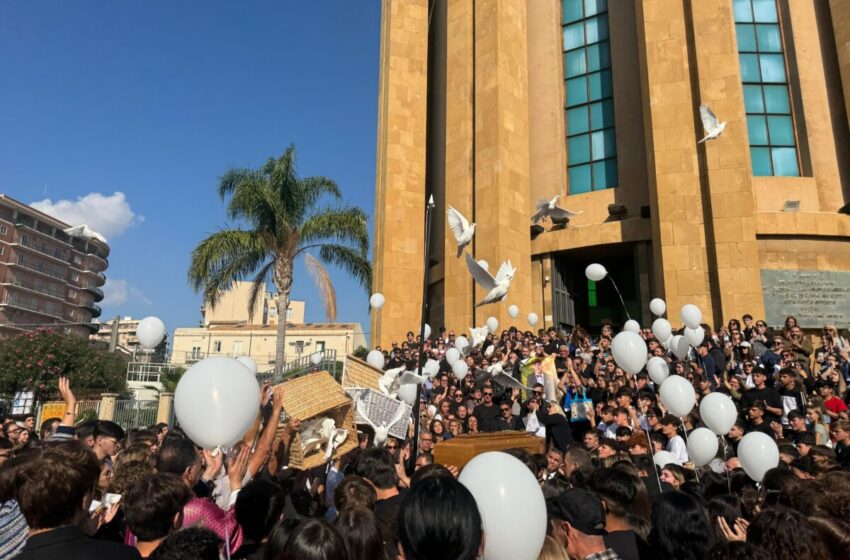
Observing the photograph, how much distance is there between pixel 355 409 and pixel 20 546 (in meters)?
3.47

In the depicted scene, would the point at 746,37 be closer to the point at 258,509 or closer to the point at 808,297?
the point at 808,297

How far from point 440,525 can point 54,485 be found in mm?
1672

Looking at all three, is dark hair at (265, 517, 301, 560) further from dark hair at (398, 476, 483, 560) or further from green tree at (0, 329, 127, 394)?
green tree at (0, 329, 127, 394)

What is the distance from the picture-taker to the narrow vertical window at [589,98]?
20281mm

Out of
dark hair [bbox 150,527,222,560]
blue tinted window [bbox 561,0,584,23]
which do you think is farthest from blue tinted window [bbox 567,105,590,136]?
dark hair [bbox 150,527,222,560]

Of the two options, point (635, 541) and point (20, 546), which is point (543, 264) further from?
point (20, 546)

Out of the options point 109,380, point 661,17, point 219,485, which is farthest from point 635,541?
point 109,380

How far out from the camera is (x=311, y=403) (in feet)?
16.5

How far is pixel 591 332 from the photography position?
70.7ft

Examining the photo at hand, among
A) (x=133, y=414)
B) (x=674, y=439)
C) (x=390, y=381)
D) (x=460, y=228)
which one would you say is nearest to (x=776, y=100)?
(x=460, y=228)

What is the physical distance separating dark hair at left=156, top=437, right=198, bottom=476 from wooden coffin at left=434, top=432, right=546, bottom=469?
128 inches

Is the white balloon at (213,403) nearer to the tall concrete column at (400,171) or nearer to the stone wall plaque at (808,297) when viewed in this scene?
the stone wall plaque at (808,297)

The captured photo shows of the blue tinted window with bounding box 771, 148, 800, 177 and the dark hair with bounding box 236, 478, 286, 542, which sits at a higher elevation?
the blue tinted window with bounding box 771, 148, 800, 177

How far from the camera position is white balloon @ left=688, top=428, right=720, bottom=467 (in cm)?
556
